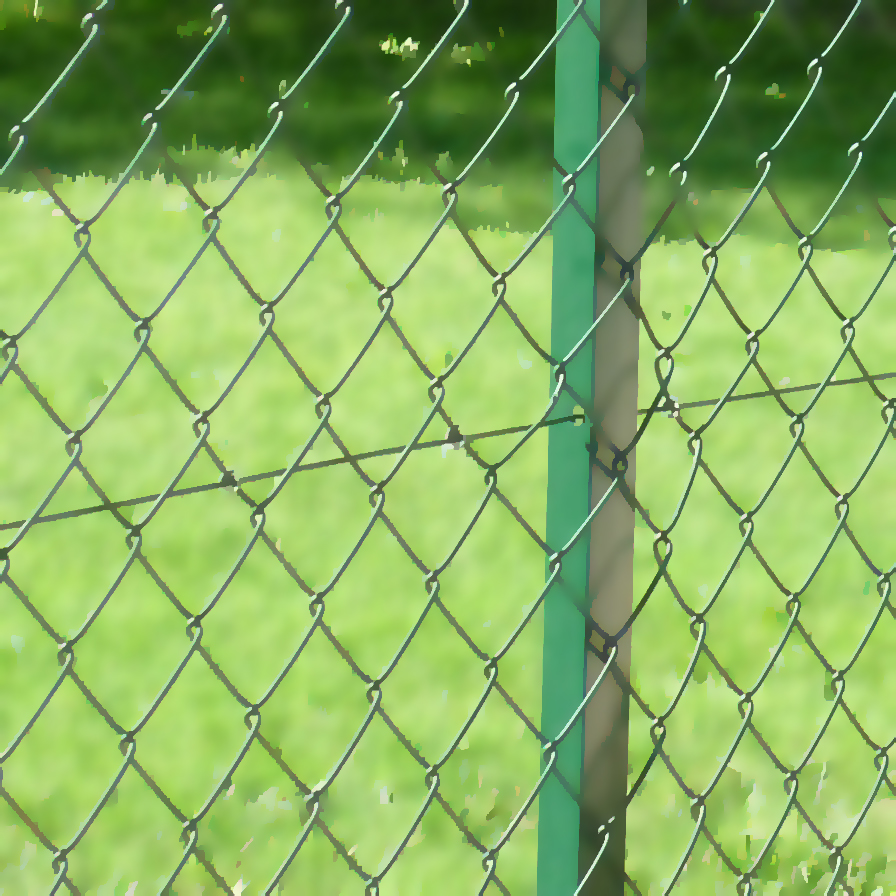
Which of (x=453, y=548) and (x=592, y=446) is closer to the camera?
(x=592, y=446)

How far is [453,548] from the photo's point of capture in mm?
1761

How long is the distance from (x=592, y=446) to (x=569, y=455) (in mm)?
35

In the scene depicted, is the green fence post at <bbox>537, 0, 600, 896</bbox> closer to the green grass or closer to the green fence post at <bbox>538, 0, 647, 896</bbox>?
the green fence post at <bbox>538, 0, 647, 896</bbox>

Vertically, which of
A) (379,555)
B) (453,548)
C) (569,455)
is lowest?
(379,555)

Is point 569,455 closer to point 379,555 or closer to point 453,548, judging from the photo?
point 453,548

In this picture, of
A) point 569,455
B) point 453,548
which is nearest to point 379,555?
point 453,548

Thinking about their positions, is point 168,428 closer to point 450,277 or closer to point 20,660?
point 20,660

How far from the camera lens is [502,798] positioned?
2.06 meters

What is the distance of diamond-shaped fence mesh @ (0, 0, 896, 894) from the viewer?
123 centimetres

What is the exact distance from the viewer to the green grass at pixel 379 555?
6.64ft

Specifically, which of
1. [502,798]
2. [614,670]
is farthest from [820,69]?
[502,798]

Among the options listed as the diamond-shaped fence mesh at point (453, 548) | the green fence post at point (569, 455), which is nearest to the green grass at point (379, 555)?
the diamond-shaped fence mesh at point (453, 548)

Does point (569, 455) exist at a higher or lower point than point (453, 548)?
higher

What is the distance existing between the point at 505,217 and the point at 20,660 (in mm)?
2860
